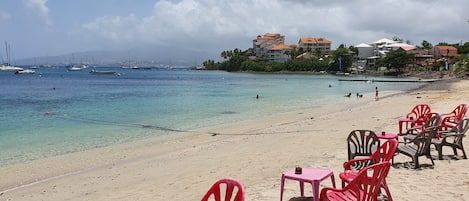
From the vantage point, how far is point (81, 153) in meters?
14.5

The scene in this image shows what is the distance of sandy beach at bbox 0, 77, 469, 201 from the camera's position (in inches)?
286

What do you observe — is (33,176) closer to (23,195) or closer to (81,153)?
(23,195)

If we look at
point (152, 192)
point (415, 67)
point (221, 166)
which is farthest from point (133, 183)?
point (415, 67)

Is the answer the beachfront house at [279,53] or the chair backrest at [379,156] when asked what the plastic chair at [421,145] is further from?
the beachfront house at [279,53]

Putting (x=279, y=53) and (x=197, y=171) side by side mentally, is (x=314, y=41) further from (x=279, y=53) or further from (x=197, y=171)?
(x=197, y=171)

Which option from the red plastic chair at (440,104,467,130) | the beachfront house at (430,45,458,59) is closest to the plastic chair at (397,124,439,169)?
the red plastic chair at (440,104,467,130)

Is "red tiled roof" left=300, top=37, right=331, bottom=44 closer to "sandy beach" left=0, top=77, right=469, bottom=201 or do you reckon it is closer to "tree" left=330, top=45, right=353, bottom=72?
"tree" left=330, top=45, right=353, bottom=72

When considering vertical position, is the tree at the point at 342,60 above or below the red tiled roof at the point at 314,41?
below

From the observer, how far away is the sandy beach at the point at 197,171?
7.27m

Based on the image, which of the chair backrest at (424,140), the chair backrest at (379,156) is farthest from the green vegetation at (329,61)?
the chair backrest at (379,156)

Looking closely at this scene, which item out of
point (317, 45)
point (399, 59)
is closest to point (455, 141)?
point (399, 59)

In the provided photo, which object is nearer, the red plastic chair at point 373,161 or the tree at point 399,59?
the red plastic chair at point 373,161

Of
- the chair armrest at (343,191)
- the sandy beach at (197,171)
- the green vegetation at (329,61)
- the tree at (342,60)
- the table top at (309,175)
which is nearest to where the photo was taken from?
the chair armrest at (343,191)

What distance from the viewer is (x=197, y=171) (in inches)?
395
